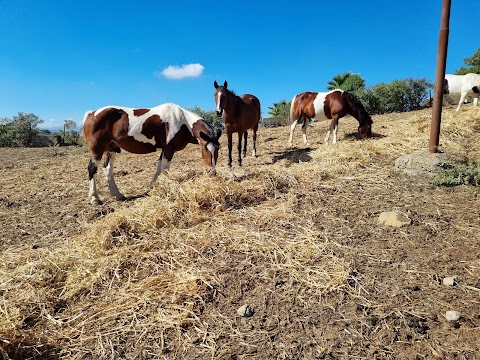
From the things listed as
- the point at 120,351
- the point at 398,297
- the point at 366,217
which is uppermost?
the point at 366,217

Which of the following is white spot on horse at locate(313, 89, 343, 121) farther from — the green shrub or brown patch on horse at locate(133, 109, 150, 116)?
brown patch on horse at locate(133, 109, 150, 116)

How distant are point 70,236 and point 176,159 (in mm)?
5278

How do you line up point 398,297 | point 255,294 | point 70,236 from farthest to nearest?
1. point 70,236
2. point 255,294
3. point 398,297

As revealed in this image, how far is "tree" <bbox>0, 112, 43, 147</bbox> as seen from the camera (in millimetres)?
15500

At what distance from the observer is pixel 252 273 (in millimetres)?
2533

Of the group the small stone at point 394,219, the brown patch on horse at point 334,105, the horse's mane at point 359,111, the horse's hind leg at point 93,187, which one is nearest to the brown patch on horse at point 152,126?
the horse's hind leg at point 93,187

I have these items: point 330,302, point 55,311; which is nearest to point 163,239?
point 55,311

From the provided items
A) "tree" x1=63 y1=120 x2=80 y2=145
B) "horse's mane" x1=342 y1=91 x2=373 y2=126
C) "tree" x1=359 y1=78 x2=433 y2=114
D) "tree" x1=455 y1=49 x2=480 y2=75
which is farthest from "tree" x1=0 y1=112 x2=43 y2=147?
"tree" x1=455 y1=49 x2=480 y2=75

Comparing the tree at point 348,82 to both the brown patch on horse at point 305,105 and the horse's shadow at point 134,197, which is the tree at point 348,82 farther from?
the horse's shadow at point 134,197

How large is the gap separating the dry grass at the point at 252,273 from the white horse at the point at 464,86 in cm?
779

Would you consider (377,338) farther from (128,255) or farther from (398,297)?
(128,255)

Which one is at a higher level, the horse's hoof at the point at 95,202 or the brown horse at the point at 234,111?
the brown horse at the point at 234,111

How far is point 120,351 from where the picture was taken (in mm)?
1957

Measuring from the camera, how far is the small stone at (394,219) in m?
3.08
